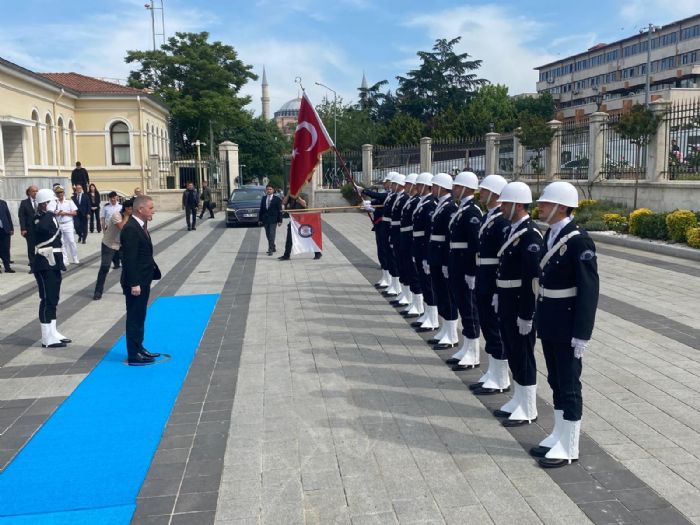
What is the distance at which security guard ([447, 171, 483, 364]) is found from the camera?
7008 millimetres

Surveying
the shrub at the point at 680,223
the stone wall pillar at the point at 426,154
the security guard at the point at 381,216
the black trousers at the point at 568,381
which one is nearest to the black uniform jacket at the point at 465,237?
the black trousers at the point at 568,381

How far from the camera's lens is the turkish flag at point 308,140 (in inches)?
464

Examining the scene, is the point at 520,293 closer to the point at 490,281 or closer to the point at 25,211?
the point at 490,281

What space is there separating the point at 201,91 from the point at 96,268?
37382 millimetres

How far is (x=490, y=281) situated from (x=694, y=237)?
10.7 m

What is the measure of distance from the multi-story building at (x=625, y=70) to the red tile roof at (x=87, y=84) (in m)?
45.3

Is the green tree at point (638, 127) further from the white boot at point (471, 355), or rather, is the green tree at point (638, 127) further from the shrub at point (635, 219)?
the white boot at point (471, 355)

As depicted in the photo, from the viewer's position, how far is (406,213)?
9.52 meters

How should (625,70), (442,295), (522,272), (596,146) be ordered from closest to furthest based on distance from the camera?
(522,272)
(442,295)
(596,146)
(625,70)

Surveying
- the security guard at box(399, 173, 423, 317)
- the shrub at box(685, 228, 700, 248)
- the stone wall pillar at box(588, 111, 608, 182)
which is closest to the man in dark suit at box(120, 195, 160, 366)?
the security guard at box(399, 173, 423, 317)

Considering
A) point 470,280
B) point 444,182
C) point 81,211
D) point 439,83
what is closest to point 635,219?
point 444,182

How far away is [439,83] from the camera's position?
7169cm

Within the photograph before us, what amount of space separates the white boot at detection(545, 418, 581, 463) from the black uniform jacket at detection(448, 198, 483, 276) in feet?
7.93

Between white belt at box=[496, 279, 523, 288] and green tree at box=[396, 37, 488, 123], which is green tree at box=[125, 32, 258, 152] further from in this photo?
white belt at box=[496, 279, 523, 288]
